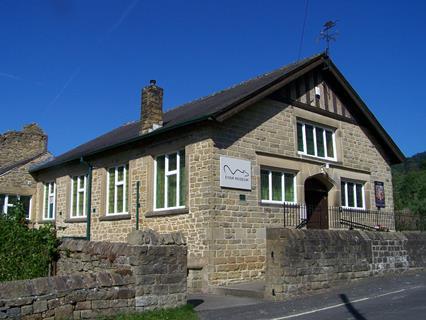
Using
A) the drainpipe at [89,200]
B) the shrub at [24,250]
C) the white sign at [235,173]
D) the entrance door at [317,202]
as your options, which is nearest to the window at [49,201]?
the drainpipe at [89,200]

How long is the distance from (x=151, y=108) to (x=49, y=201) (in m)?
9.77

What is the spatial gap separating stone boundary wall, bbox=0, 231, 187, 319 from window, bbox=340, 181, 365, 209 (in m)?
10.1

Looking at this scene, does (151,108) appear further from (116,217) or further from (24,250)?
(24,250)

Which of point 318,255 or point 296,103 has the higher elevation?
point 296,103

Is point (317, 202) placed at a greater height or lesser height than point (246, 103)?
lesser

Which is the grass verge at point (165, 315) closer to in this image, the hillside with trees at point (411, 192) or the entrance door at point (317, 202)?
the entrance door at point (317, 202)

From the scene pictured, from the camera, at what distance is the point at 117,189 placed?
18.3m

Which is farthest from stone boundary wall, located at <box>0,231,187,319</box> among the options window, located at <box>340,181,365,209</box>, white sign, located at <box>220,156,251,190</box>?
window, located at <box>340,181,365,209</box>

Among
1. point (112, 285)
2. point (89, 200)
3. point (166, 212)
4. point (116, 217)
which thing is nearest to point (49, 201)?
point (89, 200)

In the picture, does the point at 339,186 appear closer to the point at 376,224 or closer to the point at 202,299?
the point at 376,224

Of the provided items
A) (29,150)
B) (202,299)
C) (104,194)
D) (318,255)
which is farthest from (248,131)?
(29,150)

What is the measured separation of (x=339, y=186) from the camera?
17.7 metres

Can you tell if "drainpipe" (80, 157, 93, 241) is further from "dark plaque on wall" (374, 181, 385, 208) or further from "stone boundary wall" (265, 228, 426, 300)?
"dark plaque on wall" (374, 181, 385, 208)

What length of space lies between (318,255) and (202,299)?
3159 millimetres
